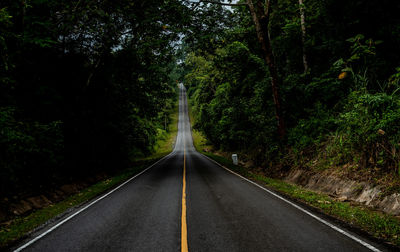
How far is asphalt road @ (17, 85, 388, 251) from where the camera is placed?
12.5ft

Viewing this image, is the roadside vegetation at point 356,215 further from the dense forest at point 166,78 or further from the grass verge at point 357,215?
the dense forest at point 166,78

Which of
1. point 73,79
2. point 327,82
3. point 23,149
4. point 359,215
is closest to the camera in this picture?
point 359,215

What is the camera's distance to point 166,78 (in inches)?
565

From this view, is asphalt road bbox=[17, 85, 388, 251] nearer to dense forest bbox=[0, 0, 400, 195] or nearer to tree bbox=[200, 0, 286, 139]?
dense forest bbox=[0, 0, 400, 195]

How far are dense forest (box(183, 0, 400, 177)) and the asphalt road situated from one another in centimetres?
353

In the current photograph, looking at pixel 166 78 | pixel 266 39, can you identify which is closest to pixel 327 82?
pixel 266 39

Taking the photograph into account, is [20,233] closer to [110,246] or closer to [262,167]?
[110,246]

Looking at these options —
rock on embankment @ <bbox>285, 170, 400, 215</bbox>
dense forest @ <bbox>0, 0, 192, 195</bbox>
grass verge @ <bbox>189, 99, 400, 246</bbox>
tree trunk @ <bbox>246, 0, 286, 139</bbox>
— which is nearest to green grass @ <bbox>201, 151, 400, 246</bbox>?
grass verge @ <bbox>189, 99, 400, 246</bbox>

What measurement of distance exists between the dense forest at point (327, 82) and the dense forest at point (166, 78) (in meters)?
0.05

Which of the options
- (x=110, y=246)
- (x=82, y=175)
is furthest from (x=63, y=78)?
(x=110, y=246)

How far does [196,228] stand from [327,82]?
10.3 meters

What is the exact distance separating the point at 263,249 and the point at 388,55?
10.1m

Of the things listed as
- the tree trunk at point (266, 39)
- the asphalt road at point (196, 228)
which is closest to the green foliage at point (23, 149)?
the asphalt road at point (196, 228)

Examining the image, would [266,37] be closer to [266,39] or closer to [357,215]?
Result: [266,39]
